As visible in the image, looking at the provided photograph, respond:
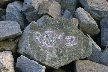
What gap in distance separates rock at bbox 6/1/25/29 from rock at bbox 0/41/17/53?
0.40 meters

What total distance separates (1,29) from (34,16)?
50 centimetres

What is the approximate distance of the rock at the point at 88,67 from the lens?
2715mm

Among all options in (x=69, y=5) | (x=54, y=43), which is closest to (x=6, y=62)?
(x=54, y=43)

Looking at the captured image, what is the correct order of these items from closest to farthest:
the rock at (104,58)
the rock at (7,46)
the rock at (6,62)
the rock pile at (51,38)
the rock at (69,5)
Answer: the rock at (6,62)
the rock pile at (51,38)
the rock at (7,46)
the rock at (104,58)
the rock at (69,5)

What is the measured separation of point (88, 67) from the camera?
275 centimetres

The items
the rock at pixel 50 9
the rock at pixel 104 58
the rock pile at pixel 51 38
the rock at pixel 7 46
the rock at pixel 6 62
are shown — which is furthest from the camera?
the rock at pixel 50 9

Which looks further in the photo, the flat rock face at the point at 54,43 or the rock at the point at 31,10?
the rock at the point at 31,10

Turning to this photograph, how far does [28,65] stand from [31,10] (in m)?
0.85

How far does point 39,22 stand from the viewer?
9.54 feet

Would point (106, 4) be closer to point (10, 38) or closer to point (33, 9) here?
point (33, 9)

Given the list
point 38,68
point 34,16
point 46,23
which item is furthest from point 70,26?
point 38,68

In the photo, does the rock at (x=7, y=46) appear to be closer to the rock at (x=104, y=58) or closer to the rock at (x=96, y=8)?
the rock at (x=104, y=58)

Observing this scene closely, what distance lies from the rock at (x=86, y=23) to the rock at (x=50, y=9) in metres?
0.24

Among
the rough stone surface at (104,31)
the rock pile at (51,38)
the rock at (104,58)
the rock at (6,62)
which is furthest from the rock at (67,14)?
the rock at (6,62)
